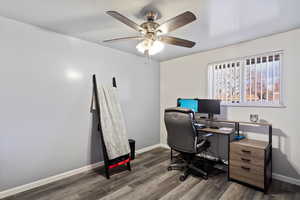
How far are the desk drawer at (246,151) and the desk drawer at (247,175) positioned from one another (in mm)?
173

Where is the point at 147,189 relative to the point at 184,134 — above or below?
below

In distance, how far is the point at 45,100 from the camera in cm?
225

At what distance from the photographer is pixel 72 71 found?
2523 millimetres

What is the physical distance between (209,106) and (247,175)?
126 centimetres

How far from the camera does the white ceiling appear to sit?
1.64 m

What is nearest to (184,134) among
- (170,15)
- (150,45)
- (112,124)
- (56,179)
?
(112,124)

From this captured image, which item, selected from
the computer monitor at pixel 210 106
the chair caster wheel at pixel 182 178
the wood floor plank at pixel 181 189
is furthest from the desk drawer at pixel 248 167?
the computer monitor at pixel 210 106

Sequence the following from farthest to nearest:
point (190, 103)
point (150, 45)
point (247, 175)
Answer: point (190, 103) → point (247, 175) → point (150, 45)

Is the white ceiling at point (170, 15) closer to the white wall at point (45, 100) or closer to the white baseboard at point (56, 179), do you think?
the white wall at point (45, 100)

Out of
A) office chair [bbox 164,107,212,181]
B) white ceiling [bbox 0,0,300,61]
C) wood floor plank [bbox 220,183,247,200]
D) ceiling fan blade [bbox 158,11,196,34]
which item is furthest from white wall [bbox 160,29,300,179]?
ceiling fan blade [bbox 158,11,196,34]

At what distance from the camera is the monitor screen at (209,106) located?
9.29 ft

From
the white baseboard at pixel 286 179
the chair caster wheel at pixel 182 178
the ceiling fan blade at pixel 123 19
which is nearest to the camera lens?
the ceiling fan blade at pixel 123 19

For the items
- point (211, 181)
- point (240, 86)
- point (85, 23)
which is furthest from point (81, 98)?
point (240, 86)

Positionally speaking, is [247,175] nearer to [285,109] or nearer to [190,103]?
[285,109]
